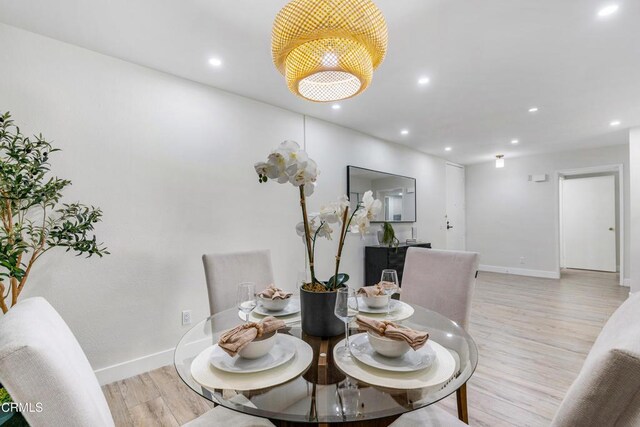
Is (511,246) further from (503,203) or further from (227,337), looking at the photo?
(227,337)

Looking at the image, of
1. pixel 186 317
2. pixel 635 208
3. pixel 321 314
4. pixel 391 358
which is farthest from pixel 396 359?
pixel 635 208

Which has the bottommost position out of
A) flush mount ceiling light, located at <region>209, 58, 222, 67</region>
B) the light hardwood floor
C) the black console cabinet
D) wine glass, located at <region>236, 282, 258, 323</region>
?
the light hardwood floor

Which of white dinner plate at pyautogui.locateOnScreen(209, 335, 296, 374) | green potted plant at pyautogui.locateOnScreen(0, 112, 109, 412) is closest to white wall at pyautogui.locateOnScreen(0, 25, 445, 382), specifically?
green potted plant at pyautogui.locateOnScreen(0, 112, 109, 412)

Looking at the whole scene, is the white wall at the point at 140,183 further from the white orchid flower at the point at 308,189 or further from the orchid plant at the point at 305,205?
the white orchid flower at the point at 308,189

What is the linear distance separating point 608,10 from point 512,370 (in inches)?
98.8

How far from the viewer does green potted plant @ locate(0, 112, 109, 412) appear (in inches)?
62.7

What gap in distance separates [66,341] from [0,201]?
1384mm

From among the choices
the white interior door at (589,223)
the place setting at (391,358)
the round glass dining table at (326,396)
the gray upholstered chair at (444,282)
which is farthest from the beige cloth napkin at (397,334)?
the white interior door at (589,223)

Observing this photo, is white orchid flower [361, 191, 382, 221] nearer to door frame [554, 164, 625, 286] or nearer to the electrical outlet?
the electrical outlet

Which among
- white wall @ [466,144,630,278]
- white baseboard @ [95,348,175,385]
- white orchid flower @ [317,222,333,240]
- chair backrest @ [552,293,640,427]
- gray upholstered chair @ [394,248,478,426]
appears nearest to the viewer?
chair backrest @ [552,293,640,427]

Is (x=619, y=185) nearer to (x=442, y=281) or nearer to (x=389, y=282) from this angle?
(x=442, y=281)

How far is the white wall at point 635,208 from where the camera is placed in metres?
4.10

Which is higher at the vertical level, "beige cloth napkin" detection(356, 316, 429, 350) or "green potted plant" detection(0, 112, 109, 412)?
"green potted plant" detection(0, 112, 109, 412)

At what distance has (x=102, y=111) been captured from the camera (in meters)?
2.23
